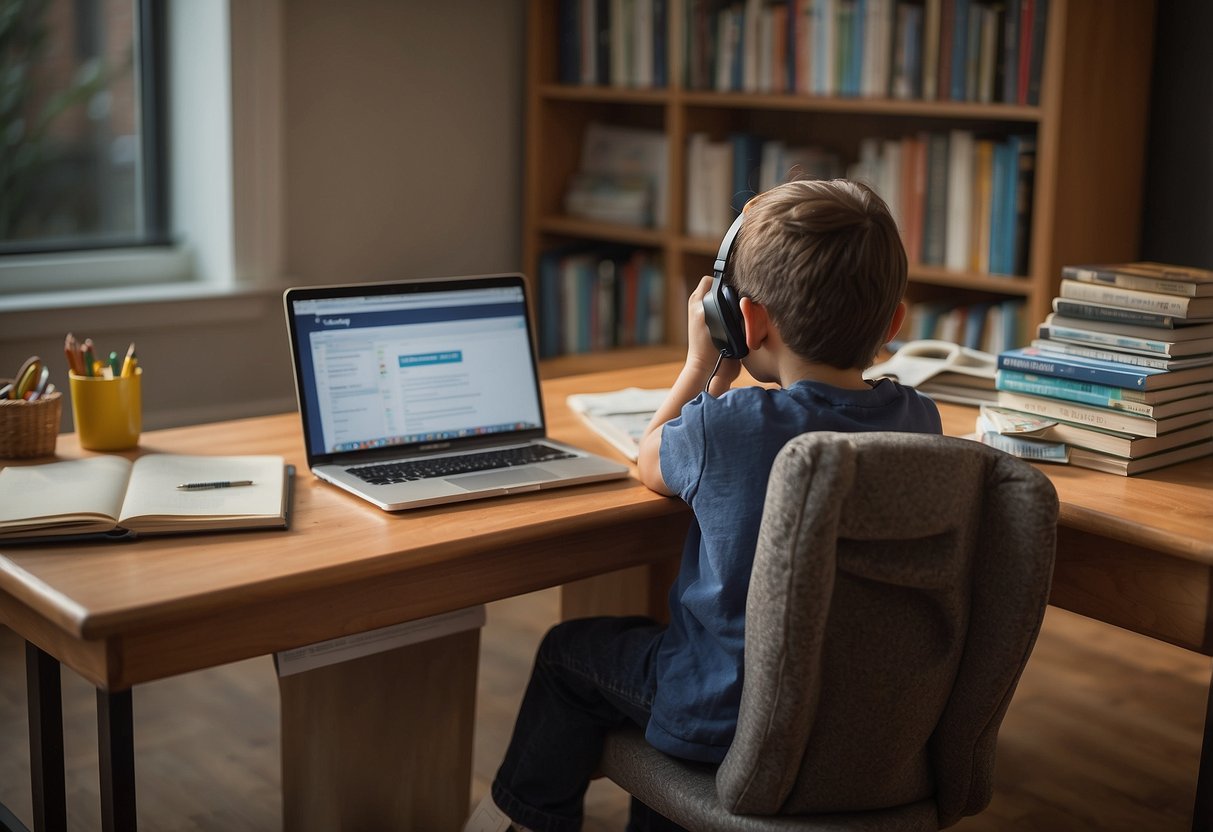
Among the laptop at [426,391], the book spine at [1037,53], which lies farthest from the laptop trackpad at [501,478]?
the book spine at [1037,53]

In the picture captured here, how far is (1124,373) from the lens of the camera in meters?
1.74

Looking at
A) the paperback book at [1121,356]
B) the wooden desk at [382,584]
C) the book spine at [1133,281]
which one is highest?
the book spine at [1133,281]

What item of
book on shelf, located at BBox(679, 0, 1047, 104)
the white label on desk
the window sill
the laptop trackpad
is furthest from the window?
the laptop trackpad

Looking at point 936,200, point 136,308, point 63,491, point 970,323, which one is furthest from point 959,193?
point 63,491

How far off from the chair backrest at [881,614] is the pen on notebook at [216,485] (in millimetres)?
666

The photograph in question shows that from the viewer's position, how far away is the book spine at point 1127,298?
5.79 feet

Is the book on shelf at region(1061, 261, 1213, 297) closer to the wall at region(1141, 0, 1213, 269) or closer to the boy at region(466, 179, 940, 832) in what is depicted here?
the boy at region(466, 179, 940, 832)

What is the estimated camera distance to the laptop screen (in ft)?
5.69

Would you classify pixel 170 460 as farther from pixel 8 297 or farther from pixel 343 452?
pixel 8 297

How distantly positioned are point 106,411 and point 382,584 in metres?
0.56

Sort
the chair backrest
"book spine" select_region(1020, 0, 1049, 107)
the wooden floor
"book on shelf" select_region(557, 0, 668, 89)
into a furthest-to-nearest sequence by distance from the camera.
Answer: "book on shelf" select_region(557, 0, 668, 89) → "book spine" select_region(1020, 0, 1049, 107) → the wooden floor → the chair backrest

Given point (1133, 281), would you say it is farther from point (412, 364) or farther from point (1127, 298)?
point (412, 364)

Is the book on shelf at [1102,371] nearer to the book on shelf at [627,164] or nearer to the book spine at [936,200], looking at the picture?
the book spine at [936,200]

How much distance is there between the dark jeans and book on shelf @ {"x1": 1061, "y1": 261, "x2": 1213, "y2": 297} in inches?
30.7
